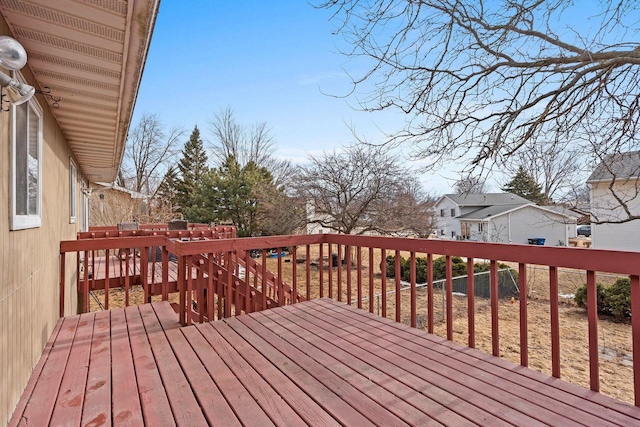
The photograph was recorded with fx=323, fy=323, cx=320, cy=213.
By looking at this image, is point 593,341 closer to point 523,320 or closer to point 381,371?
point 523,320

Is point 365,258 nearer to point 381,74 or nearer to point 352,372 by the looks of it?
point 381,74

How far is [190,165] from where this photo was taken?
26484 millimetres

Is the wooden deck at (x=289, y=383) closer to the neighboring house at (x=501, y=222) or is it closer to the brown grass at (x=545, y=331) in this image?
the brown grass at (x=545, y=331)

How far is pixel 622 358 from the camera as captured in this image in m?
5.47

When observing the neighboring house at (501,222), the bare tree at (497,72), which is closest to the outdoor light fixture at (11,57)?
the bare tree at (497,72)

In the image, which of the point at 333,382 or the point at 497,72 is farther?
the point at 497,72

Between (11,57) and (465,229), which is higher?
(11,57)

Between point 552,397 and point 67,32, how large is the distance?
369 centimetres

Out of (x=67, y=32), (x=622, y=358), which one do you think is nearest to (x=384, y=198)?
(x=622, y=358)

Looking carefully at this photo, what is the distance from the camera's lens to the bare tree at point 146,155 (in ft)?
74.9

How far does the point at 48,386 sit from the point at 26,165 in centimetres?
158

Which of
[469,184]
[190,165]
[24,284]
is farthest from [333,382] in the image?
[190,165]

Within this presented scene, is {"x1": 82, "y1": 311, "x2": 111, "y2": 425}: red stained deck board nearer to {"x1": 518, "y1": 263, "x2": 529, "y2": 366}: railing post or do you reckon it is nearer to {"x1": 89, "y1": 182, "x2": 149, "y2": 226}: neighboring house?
{"x1": 518, "y1": 263, "x2": 529, "y2": 366}: railing post

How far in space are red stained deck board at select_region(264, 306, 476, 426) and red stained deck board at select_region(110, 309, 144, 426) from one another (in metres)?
1.29
